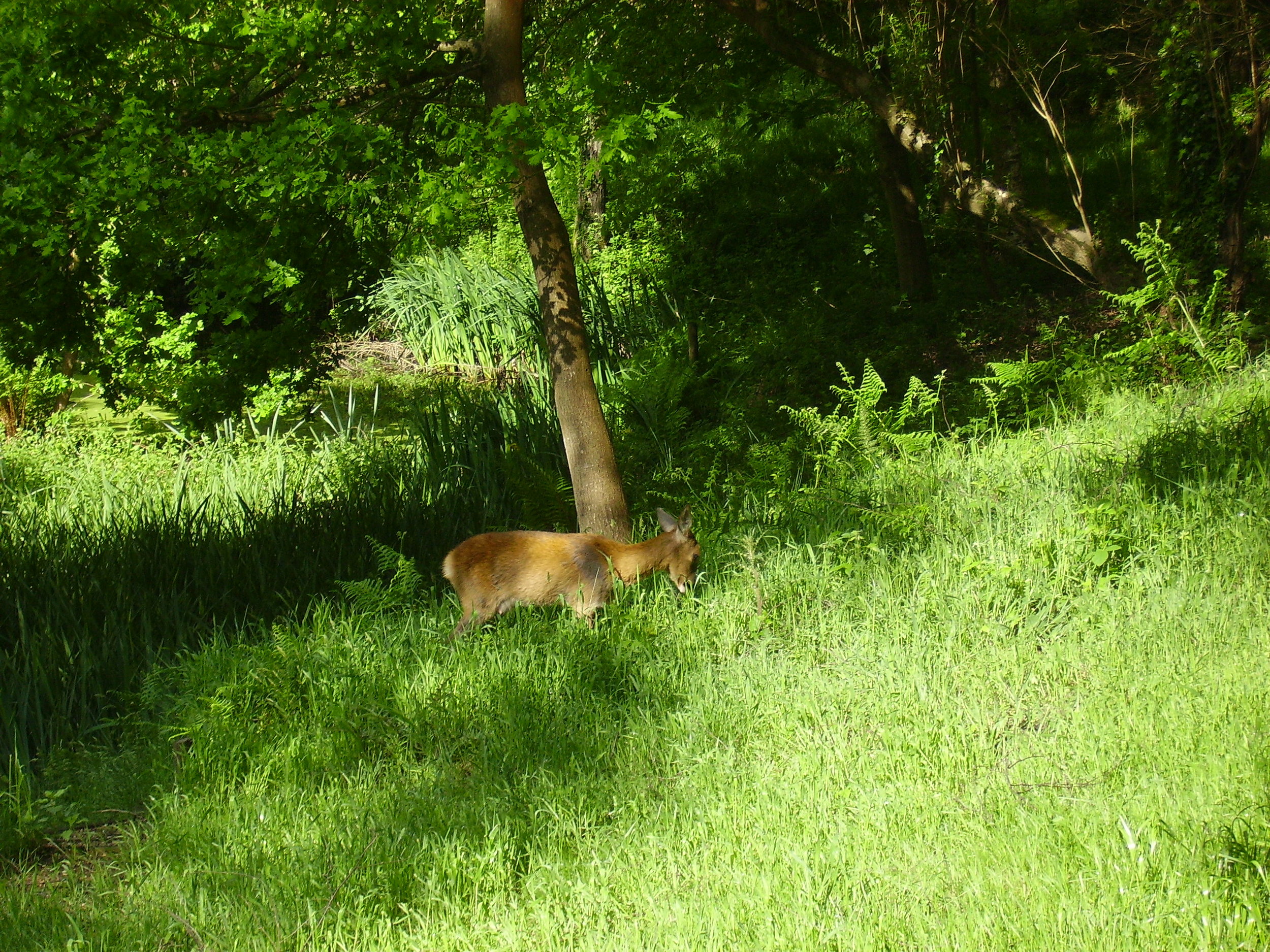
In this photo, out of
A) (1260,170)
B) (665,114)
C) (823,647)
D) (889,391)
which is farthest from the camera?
(1260,170)

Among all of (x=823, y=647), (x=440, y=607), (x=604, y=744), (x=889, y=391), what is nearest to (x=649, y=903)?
(x=604, y=744)

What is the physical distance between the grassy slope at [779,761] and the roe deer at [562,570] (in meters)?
0.14

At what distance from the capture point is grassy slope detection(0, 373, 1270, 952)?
3.04 meters

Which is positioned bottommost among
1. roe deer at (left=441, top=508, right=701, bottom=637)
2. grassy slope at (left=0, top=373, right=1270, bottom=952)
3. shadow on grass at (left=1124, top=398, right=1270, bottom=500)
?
grassy slope at (left=0, top=373, right=1270, bottom=952)

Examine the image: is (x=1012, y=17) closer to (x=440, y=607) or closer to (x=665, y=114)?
(x=665, y=114)

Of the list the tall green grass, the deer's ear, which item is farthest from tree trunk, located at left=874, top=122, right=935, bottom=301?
the deer's ear

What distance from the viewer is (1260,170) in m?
12.5

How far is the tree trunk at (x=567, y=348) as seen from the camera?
634 centimetres

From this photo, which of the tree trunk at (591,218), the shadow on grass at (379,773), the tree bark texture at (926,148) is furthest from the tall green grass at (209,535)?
the tree trunk at (591,218)

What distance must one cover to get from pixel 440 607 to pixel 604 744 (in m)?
1.89

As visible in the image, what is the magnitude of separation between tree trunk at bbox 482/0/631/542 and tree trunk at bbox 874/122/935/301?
5840mm

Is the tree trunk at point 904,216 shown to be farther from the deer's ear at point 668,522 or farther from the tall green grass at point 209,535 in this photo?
the deer's ear at point 668,522

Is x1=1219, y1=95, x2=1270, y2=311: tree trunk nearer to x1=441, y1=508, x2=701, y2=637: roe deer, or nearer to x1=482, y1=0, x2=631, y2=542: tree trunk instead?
x1=482, y1=0, x2=631, y2=542: tree trunk

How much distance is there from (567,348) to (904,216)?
6808 mm
